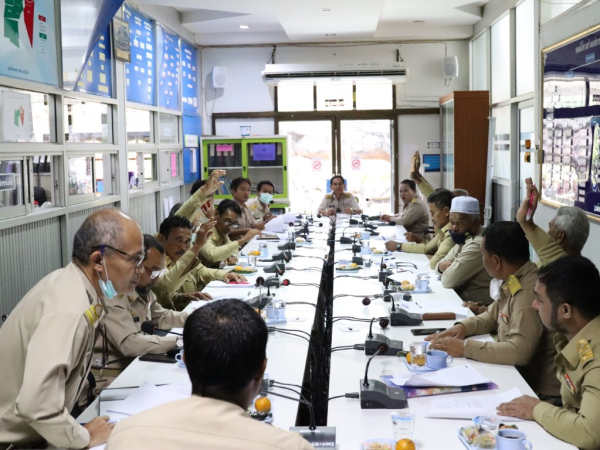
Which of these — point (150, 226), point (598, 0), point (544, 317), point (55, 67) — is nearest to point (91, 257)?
point (544, 317)

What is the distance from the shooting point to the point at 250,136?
10180 millimetres

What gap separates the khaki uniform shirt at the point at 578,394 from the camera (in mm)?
2109

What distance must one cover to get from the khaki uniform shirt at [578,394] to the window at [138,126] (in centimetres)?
580

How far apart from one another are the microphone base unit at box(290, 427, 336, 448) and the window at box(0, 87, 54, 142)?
363 cm

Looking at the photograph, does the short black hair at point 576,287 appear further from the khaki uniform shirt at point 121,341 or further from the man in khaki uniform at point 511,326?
the khaki uniform shirt at point 121,341

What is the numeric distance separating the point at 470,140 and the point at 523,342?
20.3 ft

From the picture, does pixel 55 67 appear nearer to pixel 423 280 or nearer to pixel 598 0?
pixel 423 280

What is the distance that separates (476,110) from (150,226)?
14.4 ft

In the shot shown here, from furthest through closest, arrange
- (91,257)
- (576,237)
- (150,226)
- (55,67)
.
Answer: (150,226)
(55,67)
(576,237)
(91,257)

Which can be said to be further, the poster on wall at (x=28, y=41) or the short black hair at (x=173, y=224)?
the poster on wall at (x=28, y=41)

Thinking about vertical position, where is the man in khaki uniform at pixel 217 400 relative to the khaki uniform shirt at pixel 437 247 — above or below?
above

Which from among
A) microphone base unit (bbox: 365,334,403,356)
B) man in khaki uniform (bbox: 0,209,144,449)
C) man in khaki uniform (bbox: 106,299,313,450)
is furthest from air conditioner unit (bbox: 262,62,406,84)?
man in khaki uniform (bbox: 106,299,313,450)

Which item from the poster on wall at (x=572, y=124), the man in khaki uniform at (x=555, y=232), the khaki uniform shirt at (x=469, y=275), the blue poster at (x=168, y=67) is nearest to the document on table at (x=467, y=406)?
the man in khaki uniform at (x=555, y=232)

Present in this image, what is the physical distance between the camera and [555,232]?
161 inches
